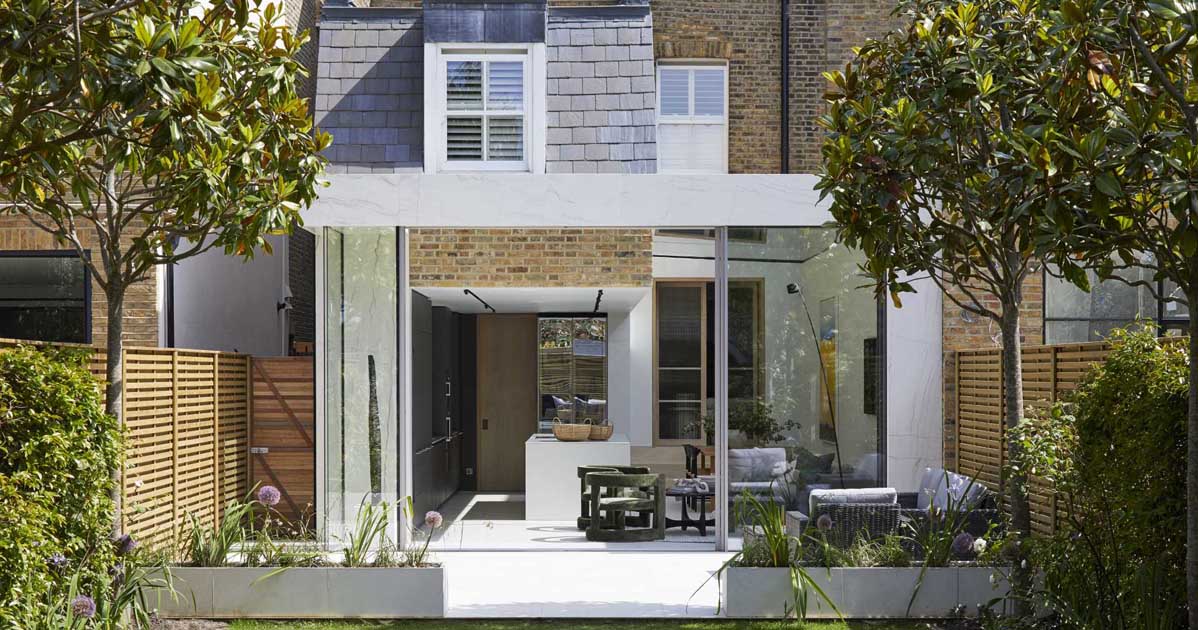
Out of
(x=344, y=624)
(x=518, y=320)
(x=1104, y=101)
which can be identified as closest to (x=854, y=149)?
(x=1104, y=101)

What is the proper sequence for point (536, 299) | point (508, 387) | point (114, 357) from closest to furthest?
point (114, 357) → point (536, 299) → point (508, 387)

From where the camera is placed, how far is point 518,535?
12281 mm

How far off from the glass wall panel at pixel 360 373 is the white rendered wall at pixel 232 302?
1189 millimetres

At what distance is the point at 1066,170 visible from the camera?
5.11 m

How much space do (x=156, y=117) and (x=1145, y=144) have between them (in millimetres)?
4106

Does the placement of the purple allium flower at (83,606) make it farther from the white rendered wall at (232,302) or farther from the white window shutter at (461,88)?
the white window shutter at (461,88)

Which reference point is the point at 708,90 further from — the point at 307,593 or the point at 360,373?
the point at 307,593

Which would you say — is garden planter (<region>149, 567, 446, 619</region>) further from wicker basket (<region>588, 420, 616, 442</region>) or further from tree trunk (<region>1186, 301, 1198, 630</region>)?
wicker basket (<region>588, 420, 616, 442</region>)

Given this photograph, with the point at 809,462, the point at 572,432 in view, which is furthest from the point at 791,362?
the point at 572,432

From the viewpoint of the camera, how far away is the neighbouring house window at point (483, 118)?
41.5ft

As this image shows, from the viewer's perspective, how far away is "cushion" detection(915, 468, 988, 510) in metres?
9.23

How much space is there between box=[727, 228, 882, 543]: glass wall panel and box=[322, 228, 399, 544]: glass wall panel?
3103 mm

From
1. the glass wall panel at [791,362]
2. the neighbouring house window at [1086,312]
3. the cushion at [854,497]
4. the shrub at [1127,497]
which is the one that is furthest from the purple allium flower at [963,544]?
the neighbouring house window at [1086,312]

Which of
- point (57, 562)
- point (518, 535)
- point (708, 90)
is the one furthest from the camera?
point (708, 90)
